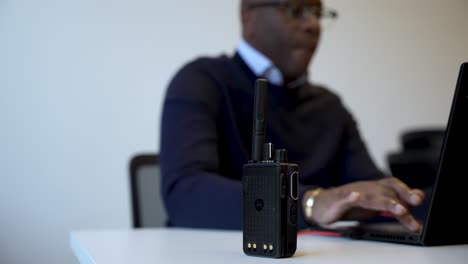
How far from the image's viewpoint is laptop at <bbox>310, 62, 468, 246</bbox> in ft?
2.58

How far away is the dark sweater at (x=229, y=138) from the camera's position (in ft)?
3.92

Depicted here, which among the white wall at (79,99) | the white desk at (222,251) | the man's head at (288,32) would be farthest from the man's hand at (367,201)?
the white wall at (79,99)

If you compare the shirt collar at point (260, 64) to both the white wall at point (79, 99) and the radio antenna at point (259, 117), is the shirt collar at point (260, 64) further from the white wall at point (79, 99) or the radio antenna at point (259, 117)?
the white wall at point (79, 99)

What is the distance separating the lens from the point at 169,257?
75 centimetres

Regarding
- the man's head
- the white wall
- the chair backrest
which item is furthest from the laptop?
the white wall

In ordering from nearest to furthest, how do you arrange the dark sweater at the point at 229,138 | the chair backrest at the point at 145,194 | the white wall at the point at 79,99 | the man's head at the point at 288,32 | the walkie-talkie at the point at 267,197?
the walkie-talkie at the point at 267,197
the dark sweater at the point at 229,138
the man's head at the point at 288,32
the chair backrest at the point at 145,194
the white wall at the point at 79,99

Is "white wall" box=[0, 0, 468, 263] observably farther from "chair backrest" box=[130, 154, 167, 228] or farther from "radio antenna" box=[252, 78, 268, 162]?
"radio antenna" box=[252, 78, 268, 162]

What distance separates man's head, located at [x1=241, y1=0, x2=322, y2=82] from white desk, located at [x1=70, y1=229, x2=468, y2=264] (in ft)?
2.09

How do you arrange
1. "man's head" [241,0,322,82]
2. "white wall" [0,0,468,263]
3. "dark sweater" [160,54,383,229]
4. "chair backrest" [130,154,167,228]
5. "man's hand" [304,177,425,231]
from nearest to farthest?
"man's hand" [304,177,425,231]
"dark sweater" [160,54,383,229]
"man's head" [241,0,322,82]
"chair backrest" [130,154,167,228]
"white wall" [0,0,468,263]

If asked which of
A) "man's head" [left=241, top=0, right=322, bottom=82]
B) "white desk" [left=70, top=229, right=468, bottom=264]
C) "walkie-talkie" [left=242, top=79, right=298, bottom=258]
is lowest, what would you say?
"white desk" [left=70, top=229, right=468, bottom=264]

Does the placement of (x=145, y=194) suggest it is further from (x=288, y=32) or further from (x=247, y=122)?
(x=288, y=32)

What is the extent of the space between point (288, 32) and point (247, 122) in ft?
0.85

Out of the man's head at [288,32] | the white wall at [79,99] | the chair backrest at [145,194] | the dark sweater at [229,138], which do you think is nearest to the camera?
the dark sweater at [229,138]

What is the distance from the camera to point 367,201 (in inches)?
37.5
